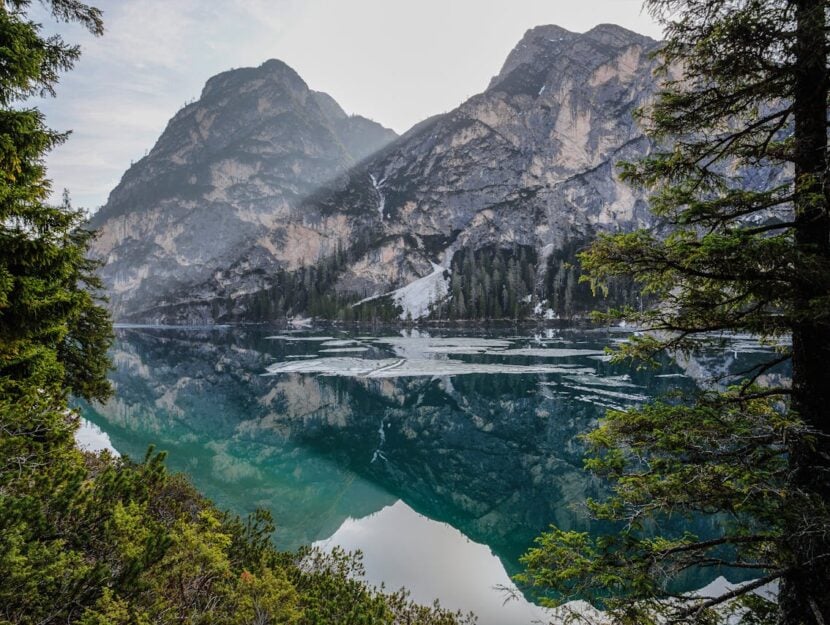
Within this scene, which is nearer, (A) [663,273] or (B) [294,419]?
(A) [663,273]

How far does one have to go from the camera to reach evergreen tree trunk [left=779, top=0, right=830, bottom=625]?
4.48 meters

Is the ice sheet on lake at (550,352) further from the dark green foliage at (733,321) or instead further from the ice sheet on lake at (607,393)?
the dark green foliage at (733,321)

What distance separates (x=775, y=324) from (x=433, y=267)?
19019 cm

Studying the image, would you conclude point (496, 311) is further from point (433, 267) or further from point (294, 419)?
point (294, 419)

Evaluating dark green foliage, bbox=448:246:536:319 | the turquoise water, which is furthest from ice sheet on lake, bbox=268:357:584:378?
dark green foliage, bbox=448:246:536:319

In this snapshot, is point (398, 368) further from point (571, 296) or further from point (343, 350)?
point (571, 296)

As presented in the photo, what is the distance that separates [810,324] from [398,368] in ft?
174

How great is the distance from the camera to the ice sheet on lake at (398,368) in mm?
52875

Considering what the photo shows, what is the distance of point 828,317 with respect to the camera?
4.57 metres

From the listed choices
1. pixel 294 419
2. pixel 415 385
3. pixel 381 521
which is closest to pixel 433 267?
pixel 415 385

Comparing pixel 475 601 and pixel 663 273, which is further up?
pixel 663 273

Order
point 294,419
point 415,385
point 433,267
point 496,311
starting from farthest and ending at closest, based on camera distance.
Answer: point 433,267 → point 496,311 → point 415,385 → point 294,419

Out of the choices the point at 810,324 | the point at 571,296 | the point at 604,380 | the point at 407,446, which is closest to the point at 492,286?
the point at 571,296

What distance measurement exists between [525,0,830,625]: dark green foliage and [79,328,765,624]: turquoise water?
938 mm
